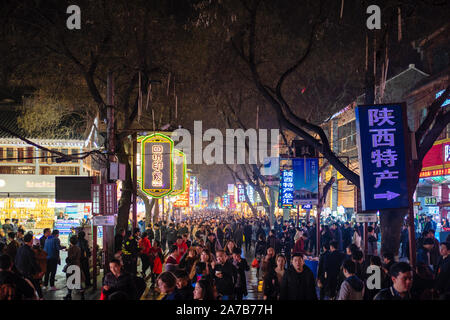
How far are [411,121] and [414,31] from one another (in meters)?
13.1

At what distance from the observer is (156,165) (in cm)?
2172

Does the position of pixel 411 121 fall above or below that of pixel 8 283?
above

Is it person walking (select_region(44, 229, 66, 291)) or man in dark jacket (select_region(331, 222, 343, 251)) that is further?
man in dark jacket (select_region(331, 222, 343, 251))

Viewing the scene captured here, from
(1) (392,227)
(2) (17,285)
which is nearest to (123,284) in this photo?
(2) (17,285)

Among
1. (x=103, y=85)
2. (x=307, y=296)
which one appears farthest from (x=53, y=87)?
Answer: (x=307, y=296)

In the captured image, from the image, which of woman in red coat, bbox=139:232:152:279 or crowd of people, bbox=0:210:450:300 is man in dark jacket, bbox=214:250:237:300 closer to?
crowd of people, bbox=0:210:450:300

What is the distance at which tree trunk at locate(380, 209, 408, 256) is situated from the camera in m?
12.1

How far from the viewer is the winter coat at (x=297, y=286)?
24.0 ft

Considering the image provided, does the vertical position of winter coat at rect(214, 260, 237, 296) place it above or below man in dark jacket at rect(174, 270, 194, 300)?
below

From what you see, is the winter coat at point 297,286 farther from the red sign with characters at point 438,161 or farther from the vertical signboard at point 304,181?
the red sign with characters at point 438,161

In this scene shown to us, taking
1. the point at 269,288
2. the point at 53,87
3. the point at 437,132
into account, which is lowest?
the point at 269,288

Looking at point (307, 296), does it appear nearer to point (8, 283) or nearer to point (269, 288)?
point (269, 288)

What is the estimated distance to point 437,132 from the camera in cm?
1196

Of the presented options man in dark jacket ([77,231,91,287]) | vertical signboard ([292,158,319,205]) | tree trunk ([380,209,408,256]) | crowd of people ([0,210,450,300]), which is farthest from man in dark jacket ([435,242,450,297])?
vertical signboard ([292,158,319,205])
